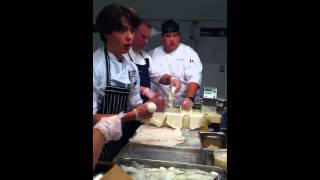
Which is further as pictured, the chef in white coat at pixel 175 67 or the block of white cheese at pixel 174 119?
the block of white cheese at pixel 174 119

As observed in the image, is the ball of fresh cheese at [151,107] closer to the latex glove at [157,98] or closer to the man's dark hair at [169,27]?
the latex glove at [157,98]

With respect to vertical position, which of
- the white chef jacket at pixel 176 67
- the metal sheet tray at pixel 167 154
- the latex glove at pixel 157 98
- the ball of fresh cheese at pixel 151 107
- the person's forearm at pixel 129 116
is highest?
the white chef jacket at pixel 176 67

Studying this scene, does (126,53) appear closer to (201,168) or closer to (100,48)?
(100,48)

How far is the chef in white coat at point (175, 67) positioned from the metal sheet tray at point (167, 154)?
0.30 meters

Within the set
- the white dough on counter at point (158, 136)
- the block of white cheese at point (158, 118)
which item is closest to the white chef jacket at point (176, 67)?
the block of white cheese at point (158, 118)

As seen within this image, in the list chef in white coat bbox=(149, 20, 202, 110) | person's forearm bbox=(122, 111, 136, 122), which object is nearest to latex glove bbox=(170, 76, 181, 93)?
chef in white coat bbox=(149, 20, 202, 110)

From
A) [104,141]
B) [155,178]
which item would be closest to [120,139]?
[104,141]

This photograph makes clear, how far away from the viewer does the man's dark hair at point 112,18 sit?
131 cm

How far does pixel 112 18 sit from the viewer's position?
4.33ft

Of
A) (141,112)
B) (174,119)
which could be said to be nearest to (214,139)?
(174,119)

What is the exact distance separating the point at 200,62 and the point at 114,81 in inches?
15.9

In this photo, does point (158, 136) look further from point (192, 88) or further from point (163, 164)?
point (192, 88)

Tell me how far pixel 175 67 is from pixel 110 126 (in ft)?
1.34

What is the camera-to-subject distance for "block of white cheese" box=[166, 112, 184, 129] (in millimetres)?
1541
